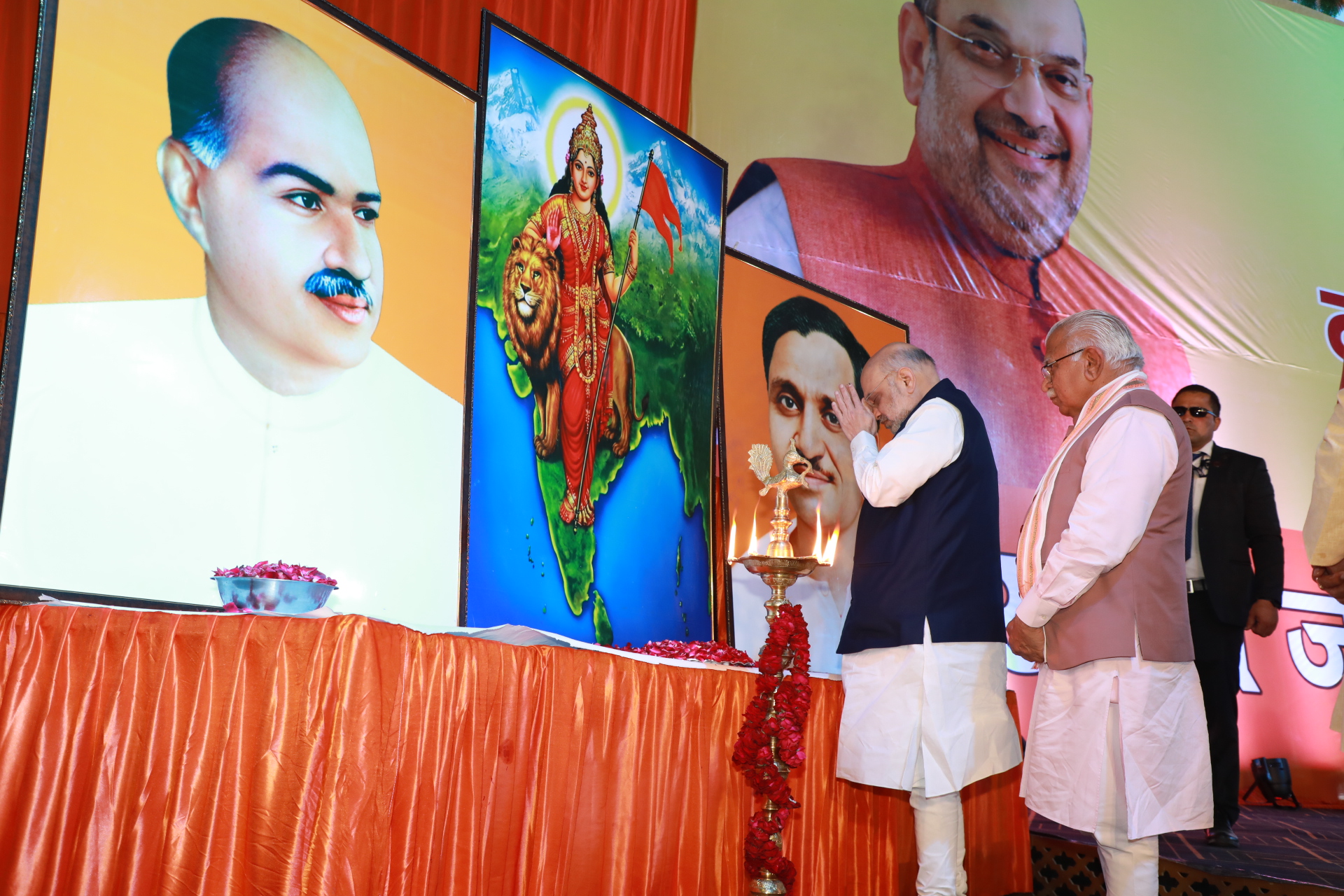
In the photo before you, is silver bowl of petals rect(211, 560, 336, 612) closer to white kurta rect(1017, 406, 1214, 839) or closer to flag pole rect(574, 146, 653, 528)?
flag pole rect(574, 146, 653, 528)

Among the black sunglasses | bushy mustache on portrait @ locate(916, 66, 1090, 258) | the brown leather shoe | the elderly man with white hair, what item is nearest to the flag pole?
the elderly man with white hair

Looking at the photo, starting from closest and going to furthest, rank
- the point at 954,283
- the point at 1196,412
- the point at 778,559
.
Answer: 1. the point at 778,559
2. the point at 1196,412
3. the point at 954,283

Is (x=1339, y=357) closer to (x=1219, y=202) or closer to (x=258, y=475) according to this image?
(x=1219, y=202)

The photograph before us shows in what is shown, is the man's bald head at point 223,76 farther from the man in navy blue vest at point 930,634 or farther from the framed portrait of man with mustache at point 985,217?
the framed portrait of man with mustache at point 985,217

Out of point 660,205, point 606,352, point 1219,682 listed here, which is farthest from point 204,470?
point 1219,682

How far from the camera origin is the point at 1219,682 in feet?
13.7

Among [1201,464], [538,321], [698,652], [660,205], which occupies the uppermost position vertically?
[660,205]

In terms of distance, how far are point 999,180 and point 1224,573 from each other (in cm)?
352

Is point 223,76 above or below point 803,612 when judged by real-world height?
above

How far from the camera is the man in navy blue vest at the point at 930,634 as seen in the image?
2.89m

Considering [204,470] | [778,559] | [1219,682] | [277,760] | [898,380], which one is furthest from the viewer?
[1219,682]

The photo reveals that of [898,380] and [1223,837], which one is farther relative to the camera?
[1223,837]

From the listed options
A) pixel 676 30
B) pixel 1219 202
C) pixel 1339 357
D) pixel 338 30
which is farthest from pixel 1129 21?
pixel 338 30

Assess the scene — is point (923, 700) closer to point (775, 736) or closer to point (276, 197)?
point (775, 736)
